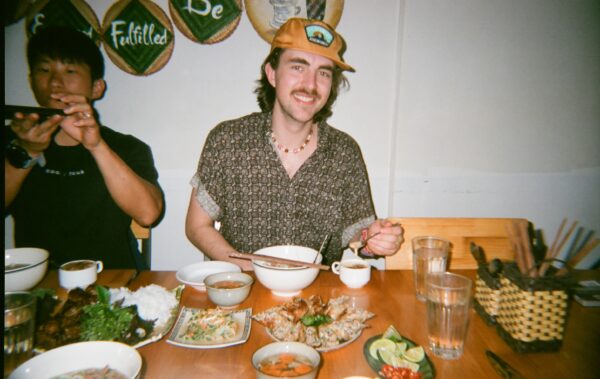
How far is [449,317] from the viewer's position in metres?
0.95

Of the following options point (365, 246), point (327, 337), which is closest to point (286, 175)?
point (365, 246)

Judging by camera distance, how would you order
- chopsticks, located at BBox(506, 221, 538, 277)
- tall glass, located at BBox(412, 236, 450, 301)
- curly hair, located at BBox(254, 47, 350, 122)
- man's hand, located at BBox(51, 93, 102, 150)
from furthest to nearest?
curly hair, located at BBox(254, 47, 350, 122)
man's hand, located at BBox(51, 93, 102, 150)
tall glass, located at BBox(412, 236, 450, 301)
chopsticks, located at BBox(506, 221, 538, 277)

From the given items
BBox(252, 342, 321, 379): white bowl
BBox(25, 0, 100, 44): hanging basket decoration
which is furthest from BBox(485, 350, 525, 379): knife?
BBox(25, 0, 100, 44): hanging basket decoration

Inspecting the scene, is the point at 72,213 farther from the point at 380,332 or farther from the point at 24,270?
the point at 380,332

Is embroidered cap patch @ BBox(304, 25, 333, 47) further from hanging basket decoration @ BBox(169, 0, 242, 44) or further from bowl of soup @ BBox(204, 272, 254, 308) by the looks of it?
bowl of soup @ BBox(204, 272, 254, 308)

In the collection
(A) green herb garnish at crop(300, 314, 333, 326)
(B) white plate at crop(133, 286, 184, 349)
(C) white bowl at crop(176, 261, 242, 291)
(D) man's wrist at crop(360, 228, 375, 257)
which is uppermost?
(D) man's wrist at crop(360, 228, 375, 257)

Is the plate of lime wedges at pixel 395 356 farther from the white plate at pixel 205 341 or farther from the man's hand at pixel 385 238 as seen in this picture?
the man's hand at pixel 385 238

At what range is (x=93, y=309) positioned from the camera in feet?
3.26

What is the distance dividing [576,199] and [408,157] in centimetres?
153

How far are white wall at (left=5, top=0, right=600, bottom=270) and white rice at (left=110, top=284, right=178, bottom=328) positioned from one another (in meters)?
1.62

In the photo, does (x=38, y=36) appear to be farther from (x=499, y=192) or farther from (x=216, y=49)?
(x=499, y=192)

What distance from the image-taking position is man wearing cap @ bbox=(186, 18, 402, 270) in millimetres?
1927

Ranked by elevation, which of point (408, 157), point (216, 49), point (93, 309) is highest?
point (216, 49)

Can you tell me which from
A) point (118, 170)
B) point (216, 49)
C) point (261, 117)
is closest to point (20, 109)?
point (118, 170)
